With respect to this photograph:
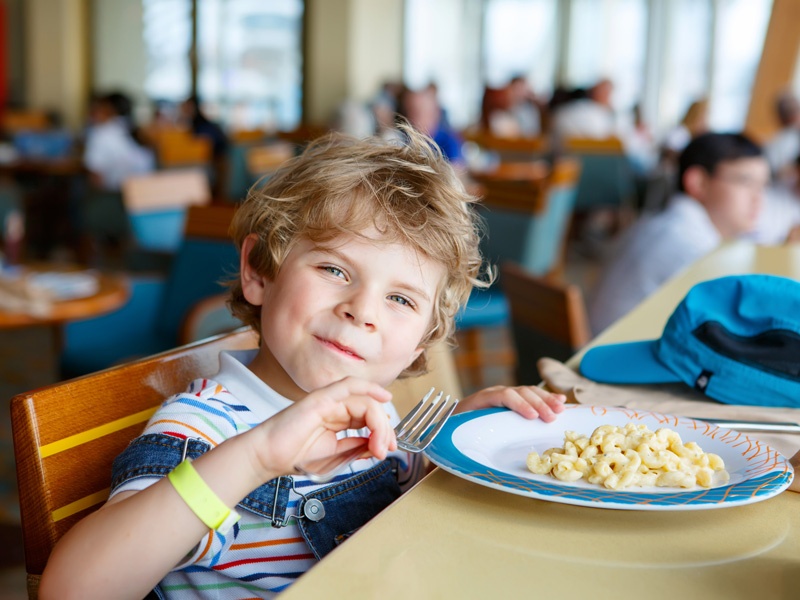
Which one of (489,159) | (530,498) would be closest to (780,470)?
(530,498)

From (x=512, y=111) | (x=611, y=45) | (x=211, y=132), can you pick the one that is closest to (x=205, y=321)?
(x=211, y=132)

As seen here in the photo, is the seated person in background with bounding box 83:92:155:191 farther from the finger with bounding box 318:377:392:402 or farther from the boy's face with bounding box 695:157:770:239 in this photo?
the finger with bounding box 318:377:392:402

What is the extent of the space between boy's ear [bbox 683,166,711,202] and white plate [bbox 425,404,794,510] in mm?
2057

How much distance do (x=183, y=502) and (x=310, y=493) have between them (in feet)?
0.72

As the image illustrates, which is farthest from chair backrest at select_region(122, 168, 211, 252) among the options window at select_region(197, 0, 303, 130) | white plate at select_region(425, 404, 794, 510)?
window at select_region(197, 0, 303, 130)

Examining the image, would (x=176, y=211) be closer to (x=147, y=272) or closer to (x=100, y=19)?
(x=147, y=272)

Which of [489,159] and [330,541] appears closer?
[330,541]

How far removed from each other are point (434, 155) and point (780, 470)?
1.81 ft

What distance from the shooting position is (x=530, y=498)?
2.40ft

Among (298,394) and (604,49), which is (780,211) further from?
(604,49)

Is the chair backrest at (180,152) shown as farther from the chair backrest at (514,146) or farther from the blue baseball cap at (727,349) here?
the blue baseball cap at (727,349)

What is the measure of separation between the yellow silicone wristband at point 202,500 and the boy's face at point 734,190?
233 centimetres

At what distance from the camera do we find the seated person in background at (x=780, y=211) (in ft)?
12.1

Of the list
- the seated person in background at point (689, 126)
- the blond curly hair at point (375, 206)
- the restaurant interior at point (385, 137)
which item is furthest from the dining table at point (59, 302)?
the seated person in background at point (689, 126)
